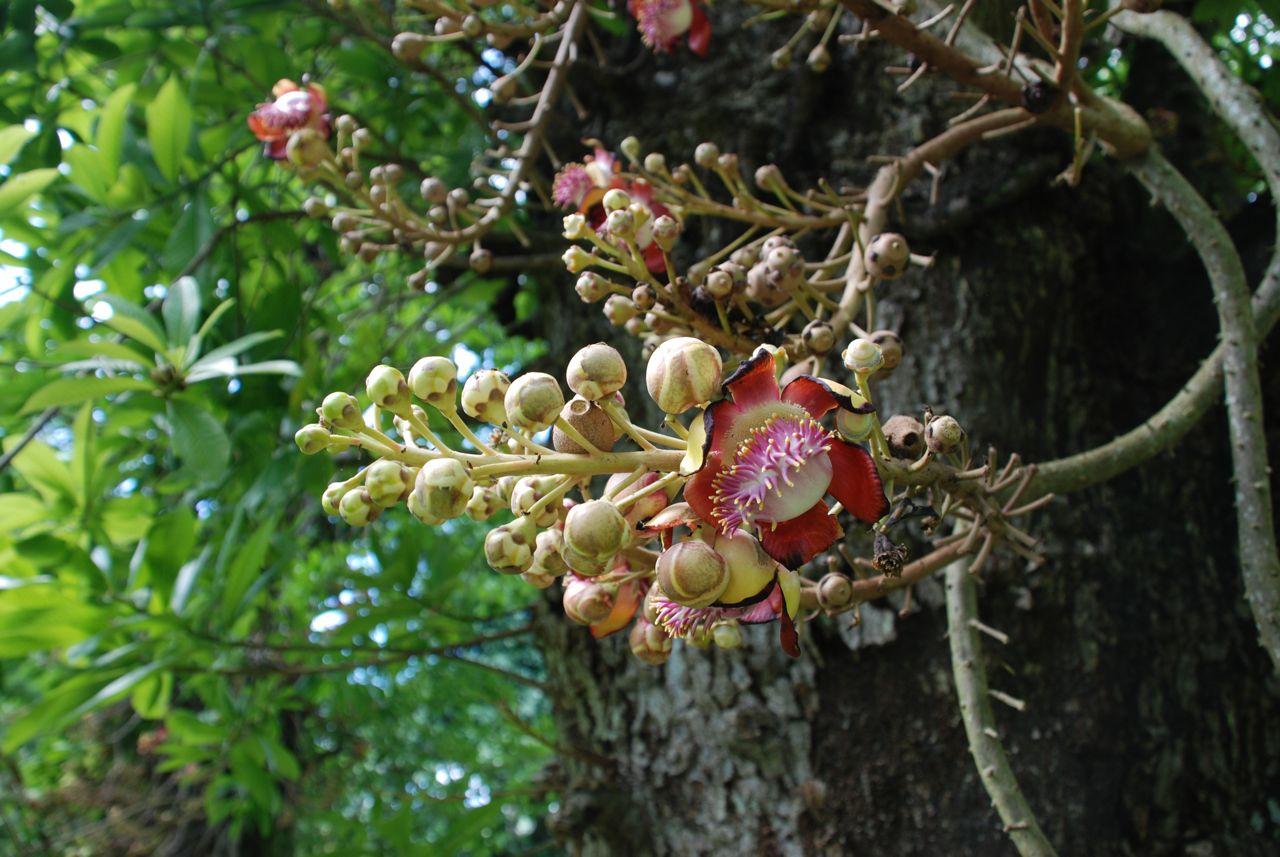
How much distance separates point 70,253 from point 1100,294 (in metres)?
2.07

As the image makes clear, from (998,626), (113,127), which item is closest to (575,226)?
(998,626)

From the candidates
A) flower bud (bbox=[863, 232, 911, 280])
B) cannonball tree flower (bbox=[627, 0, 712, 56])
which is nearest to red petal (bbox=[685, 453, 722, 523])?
flower bud (bbox=[863, 232, 911, 280])

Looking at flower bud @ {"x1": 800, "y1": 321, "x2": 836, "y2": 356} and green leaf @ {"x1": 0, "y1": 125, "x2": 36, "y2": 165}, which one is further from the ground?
flower bud @ {"x1": 800, "y1": 321, "x2": 836, "y2": 356}

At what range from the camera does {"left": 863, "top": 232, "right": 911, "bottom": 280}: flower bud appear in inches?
36.9

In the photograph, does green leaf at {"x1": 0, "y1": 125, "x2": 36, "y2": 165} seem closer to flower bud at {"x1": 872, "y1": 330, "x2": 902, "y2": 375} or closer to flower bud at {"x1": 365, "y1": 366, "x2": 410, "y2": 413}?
flower bud at {"x1": 365, "y1": 366, "x2": 410, "y2": 413}

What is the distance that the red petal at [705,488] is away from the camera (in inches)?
27.7

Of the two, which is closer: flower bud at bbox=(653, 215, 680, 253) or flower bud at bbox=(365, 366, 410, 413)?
flower bud at bbox=(365, 366, 410, 413)

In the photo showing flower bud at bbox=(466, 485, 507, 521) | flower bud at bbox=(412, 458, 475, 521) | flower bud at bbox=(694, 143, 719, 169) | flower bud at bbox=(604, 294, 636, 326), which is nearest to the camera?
flower bud at bbox=(412, 458, 475, 521)

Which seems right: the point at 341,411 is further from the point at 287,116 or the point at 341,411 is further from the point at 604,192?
the point at 287,116

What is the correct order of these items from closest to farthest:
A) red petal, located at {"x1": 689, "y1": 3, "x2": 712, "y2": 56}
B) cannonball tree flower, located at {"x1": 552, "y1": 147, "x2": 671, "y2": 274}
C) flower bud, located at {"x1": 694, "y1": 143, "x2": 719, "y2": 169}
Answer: cannonball tree flower, located at {"x1": 552, "y1": 147, "x2": 671, "y2": 274}, flower bud, located at {"x1": 694, "y1": 143, "x2": 719, "y2": 169}, red petal, located at {"x1": 689, "y1": 3, "x2": 712, "y2": 56}

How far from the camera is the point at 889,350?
846 millimetres

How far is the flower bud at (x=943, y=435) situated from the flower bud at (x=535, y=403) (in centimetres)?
28

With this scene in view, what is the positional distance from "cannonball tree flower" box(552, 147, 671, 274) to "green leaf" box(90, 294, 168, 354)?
2.22ft

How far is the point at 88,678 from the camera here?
69.0 inches
